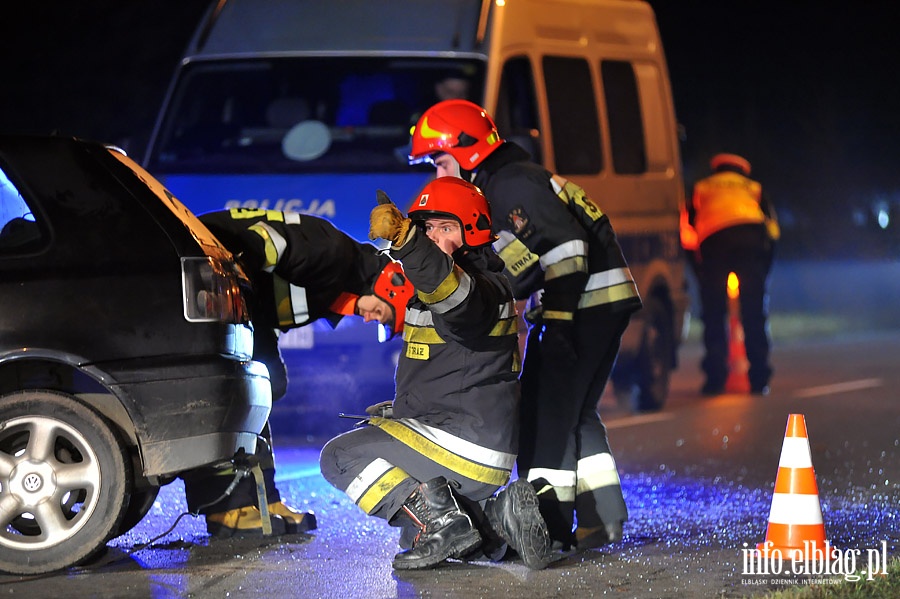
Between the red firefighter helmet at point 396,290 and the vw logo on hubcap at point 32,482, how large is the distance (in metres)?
1.61

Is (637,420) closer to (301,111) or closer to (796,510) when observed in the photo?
(301,111)

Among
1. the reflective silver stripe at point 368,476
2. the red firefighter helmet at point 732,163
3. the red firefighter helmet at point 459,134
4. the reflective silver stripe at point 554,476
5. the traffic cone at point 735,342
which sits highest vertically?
the red firefighter helmet at point 732,163

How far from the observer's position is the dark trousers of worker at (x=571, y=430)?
260 inches

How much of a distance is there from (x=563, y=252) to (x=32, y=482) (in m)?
2.20

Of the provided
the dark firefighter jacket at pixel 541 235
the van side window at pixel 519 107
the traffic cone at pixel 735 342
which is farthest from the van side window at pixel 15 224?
the traffic cone at pixel 735 342

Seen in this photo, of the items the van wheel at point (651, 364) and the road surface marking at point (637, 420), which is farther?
the van wheel at point (651, 364)

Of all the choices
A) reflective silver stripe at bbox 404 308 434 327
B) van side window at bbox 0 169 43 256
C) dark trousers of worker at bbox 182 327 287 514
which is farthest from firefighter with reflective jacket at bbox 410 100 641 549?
van side window at bbox 0 169 43 256

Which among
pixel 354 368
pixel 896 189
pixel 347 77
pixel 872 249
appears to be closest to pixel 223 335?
pixel 354 368

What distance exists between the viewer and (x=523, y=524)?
6.00 metres

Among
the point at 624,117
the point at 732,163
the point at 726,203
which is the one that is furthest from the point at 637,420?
the point at 732,163

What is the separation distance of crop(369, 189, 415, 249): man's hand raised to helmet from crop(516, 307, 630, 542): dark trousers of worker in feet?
4.19

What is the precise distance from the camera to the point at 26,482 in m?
5.95

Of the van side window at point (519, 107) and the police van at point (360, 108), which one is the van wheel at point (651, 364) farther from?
the van side window at point (519, 107)

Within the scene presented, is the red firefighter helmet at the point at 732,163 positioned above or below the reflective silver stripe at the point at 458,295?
above
